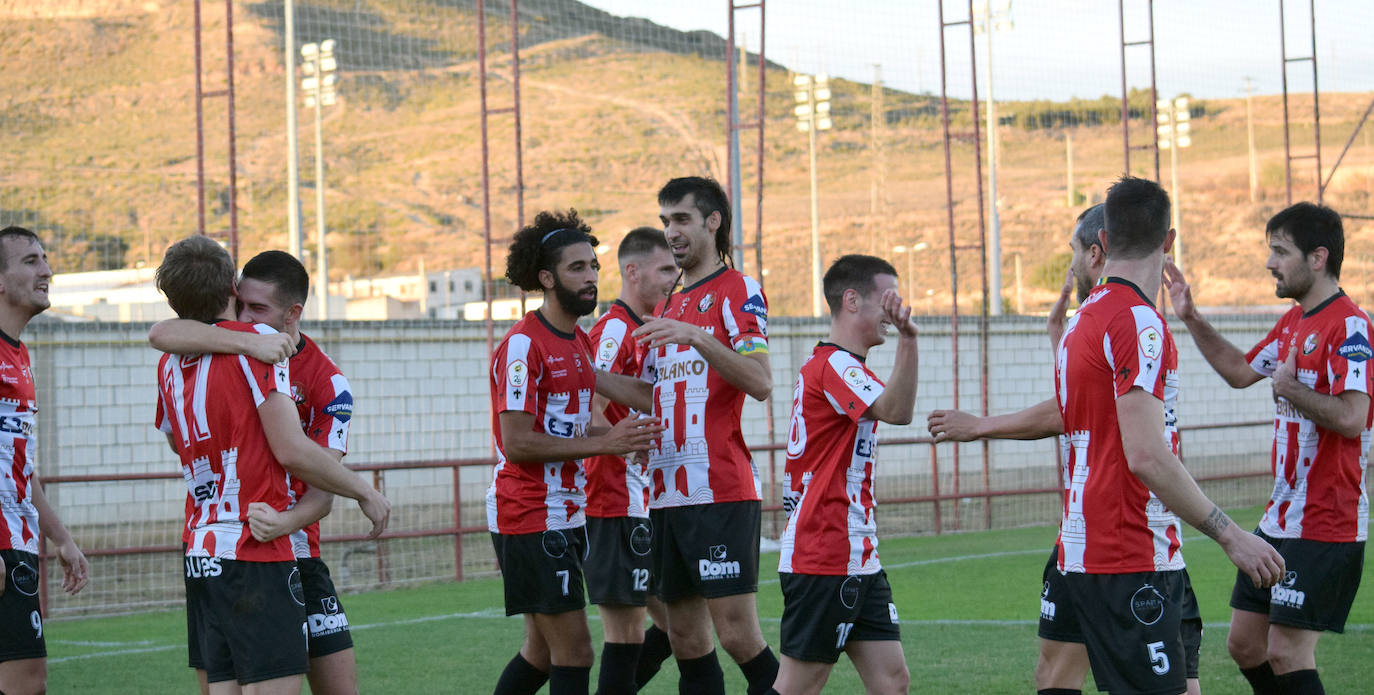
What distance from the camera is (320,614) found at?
5422 mm

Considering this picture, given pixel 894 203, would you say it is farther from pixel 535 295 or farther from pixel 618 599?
pixel 618 599

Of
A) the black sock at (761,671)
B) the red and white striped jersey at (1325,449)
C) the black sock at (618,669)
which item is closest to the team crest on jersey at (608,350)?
the black sock at (618,669)

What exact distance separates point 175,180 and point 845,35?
6510 cm

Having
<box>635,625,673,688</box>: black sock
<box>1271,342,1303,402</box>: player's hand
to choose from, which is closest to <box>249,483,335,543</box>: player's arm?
<box>635,625,673,688</box>: black sock

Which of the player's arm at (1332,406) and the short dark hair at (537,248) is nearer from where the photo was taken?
the player's arm at (1332,406)

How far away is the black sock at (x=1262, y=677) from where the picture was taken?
6.10 metres

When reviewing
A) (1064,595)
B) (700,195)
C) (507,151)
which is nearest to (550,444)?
(700,195)

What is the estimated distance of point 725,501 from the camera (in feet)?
19.7

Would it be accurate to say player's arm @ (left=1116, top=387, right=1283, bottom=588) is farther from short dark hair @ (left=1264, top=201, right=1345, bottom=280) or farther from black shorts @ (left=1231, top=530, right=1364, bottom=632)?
short dark hair @ (left=1264, top=201, right=1345, bottom=280)

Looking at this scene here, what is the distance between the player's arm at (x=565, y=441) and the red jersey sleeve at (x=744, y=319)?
0.59 meters

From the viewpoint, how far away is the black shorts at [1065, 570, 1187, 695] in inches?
173

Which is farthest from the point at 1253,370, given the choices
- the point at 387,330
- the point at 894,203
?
the point at 894,203

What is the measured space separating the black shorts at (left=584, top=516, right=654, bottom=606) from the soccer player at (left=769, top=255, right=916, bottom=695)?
1.06m

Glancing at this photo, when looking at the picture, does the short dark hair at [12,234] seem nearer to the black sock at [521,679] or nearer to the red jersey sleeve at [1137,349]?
the black sock at [521,679]
